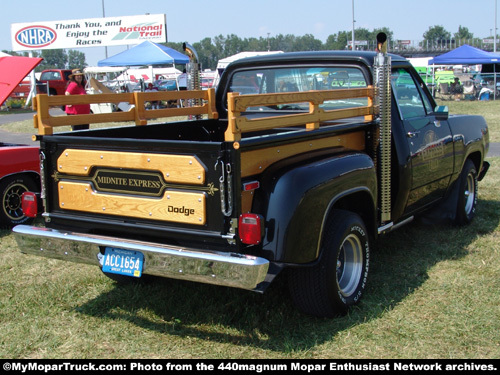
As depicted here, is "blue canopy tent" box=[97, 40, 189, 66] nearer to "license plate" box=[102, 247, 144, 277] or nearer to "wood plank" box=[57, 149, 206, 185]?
"wood plank" box=[57, 149, 206, 185]

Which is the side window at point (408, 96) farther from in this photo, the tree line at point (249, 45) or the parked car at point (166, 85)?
the tree line at point (249, 45)

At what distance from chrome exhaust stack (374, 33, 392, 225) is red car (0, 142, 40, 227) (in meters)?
3.87

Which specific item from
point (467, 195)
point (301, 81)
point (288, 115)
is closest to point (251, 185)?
point (288, 115)

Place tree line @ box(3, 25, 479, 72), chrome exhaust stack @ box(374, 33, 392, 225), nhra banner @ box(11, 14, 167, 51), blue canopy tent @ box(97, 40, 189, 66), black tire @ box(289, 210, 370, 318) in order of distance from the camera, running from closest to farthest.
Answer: black tire @ box(289, 210, 370, 318) → chrome exhaust stack @ box(374, 33, 392, 225) → blue canopy tent @ box(97, 40, 189, 66) → nhra banner @ box(11, 14, 167, 51) → tree line @ box(3, 25, 479, 72)

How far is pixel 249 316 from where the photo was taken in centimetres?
387

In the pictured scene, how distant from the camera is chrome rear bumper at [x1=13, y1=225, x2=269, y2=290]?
3.11 metres

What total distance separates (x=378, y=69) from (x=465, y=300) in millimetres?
1890

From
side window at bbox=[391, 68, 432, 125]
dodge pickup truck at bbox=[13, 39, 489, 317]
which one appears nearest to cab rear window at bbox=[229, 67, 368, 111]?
dodge pickup truck at bbox=[13, 39, 489, 317]

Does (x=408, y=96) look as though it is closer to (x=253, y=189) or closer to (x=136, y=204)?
(x=253, y=189)

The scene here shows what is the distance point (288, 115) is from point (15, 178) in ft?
12.8

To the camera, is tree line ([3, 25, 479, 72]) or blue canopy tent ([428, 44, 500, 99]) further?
tree line ([3, 25, 479, 72])

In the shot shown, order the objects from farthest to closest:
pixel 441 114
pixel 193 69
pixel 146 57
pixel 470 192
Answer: pixel 146 57 → pixel 470 192 → pixel 193 69 → pixel 441 114

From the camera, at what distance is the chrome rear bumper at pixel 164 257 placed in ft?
10.2

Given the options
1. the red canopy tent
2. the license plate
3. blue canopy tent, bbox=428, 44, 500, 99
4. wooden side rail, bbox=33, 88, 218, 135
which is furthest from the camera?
blue canopy tent, bbox=428, 44, 500, 99
